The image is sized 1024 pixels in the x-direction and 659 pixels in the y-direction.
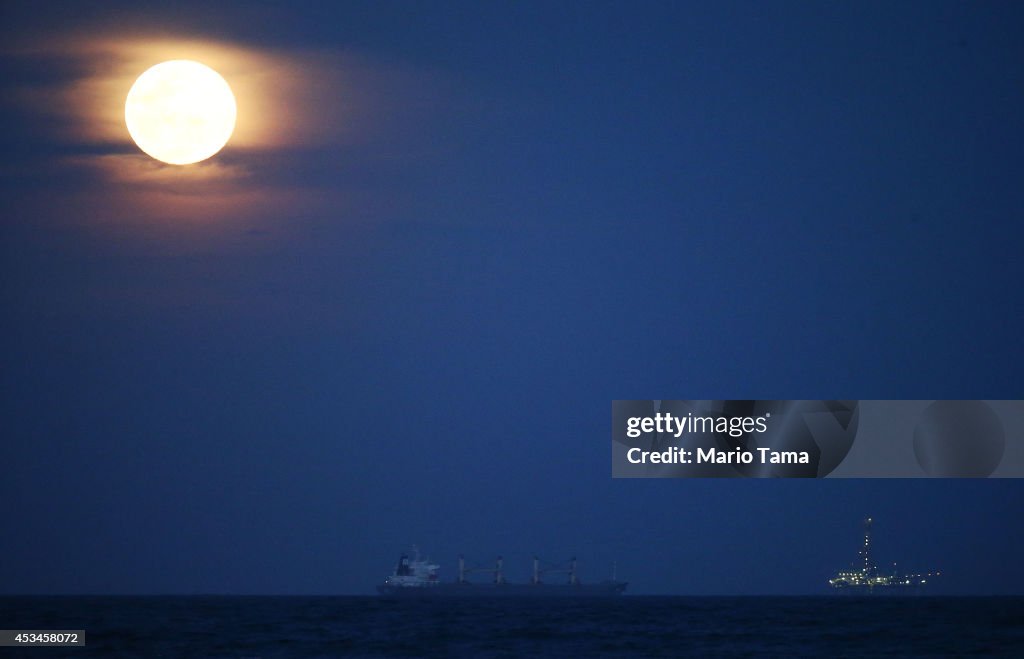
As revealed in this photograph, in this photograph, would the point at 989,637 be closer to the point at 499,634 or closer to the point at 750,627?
the point at 750,627

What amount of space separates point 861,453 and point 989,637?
49.3 meters

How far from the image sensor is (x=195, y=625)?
→ 96.6 meters

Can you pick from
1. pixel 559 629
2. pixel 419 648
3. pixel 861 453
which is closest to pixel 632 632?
pixel 559 629

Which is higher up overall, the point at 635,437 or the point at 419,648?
the point at 635,437

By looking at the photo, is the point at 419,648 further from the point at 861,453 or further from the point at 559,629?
the point at 861,453

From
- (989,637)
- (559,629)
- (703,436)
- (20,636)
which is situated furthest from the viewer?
(559,629)

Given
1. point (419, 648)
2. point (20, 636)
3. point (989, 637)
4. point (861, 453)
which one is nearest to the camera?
point (861, 453)

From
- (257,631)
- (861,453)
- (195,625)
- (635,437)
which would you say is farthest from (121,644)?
(861,453)

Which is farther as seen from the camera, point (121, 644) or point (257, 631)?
point (257, 631)

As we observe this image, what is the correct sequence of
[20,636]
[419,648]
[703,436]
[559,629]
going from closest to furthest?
[703,436]
[20,636]
[419,648]
[559,629]

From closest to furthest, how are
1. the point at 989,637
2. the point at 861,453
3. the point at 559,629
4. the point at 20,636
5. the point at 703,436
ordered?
the point at 703,436
the point at 861,453
the point at 20,636
the point at 989,637
the point at 559,629

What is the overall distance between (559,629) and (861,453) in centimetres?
5252

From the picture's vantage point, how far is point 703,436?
41.3 m

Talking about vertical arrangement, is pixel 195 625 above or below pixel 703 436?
below
